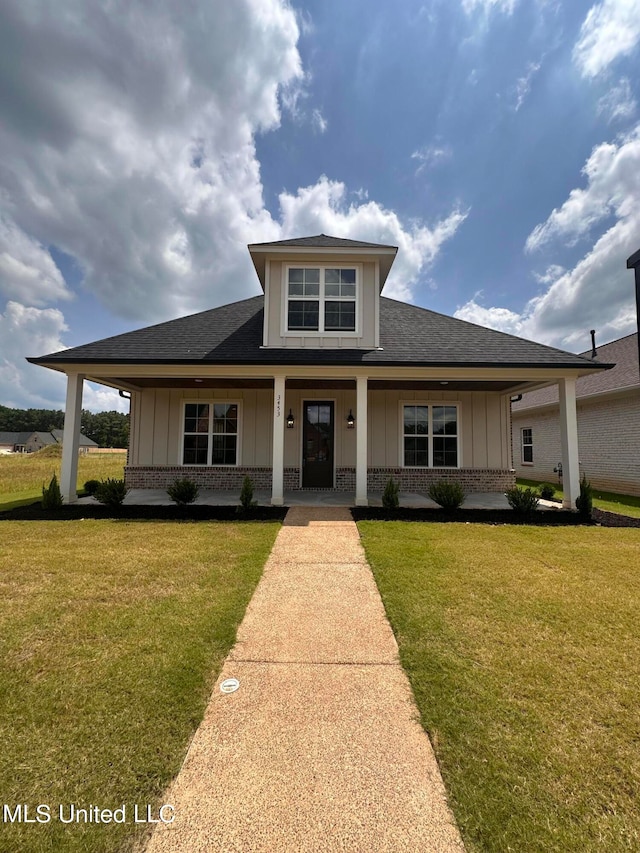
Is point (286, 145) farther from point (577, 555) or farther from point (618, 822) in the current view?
point (618, 822)

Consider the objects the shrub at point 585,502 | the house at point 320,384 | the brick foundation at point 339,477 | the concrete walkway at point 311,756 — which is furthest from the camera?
the brick foundation at point 339,477

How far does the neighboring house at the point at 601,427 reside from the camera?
1159 cm

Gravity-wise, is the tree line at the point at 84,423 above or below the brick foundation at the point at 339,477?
above

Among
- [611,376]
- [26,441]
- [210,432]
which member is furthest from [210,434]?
[26,441]

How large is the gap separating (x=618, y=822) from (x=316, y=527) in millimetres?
5339

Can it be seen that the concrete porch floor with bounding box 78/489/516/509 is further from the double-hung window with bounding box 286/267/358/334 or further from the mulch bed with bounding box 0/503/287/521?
the double-hung window with bounding box 286/267/358/334

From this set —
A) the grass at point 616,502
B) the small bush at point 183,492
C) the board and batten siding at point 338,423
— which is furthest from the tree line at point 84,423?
the grass at point 616,502

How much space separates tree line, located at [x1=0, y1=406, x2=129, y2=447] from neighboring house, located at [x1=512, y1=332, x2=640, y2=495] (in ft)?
283

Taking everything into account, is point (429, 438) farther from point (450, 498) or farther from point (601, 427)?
point (601, 427)

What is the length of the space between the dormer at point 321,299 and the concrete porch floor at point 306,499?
3.87 meters

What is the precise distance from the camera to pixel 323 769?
1.87 m

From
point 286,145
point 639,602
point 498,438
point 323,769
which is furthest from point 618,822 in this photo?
point 286,145

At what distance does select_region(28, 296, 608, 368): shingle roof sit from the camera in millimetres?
8312

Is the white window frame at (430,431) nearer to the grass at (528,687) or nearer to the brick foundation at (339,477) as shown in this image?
the brick foundation at (339,477)
